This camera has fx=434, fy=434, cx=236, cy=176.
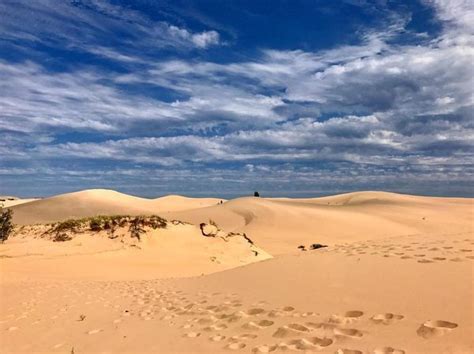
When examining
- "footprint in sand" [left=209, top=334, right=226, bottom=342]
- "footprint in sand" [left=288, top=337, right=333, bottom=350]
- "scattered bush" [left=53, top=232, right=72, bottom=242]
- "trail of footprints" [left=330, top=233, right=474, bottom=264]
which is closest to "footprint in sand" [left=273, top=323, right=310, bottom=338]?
"footprint in sand" [left=288, top=337, right=333, bottom=350]

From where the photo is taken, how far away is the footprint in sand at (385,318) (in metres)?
4.94

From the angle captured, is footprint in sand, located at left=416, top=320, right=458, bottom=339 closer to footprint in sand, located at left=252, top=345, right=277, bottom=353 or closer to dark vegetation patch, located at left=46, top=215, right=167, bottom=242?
footprint in sand, located at left=252, top=345, right=277, bottom=353

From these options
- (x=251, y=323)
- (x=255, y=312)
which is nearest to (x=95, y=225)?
(x=255, y=312)

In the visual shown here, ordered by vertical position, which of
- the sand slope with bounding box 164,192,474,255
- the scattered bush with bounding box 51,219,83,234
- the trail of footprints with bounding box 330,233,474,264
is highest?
the scattered bush with bounding box 51,219,83,234

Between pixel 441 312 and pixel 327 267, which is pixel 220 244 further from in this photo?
pixel 441 312

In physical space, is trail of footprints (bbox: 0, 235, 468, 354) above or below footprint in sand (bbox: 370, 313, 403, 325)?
below

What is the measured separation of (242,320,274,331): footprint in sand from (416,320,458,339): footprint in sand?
1.77m

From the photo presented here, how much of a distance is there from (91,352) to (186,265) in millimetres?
9328

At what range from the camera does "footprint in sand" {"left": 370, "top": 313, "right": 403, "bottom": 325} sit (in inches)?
194

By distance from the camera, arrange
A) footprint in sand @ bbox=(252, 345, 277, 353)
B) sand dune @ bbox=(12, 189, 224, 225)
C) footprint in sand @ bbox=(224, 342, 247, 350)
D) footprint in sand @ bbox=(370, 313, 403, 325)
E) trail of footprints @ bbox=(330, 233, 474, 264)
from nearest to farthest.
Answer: footprint in sand @ bbox=(252, 345, 277, 353)
footprint in sand @ bbox=(224, 342, 247, 350)
footprint in sand @ bbox=(370, 313, 403, 325)
trail of footprints @ bbox=(330, 233, 474, 264)
sand dune @ bbox=(12, 189, 224, 225)

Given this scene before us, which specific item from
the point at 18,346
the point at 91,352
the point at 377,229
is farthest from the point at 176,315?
the point at 377,229

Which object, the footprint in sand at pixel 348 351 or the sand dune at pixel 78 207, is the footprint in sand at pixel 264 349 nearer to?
the footprint in sand at pixel 348 351

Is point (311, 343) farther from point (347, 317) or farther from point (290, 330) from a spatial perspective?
point (347, 317)

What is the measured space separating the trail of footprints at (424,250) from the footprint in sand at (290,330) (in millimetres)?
3571
